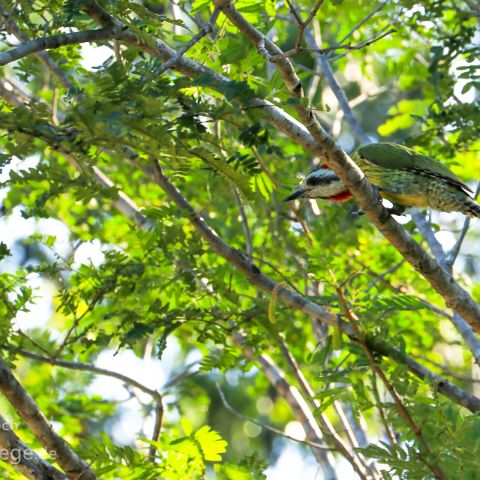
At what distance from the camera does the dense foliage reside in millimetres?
3262

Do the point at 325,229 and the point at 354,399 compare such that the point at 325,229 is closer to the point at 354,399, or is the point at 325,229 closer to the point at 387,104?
the point at 354,399

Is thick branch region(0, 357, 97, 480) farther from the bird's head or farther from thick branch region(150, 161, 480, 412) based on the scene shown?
the bird's head

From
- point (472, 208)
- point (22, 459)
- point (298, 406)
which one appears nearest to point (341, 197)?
point (472, 208)

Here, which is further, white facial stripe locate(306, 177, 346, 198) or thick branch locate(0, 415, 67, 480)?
white facial stripe locate(306, 177, 346, 198)

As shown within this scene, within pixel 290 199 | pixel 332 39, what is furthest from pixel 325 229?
pixel 332 39

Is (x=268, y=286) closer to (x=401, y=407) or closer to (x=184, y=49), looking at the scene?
(x=401, y=407)

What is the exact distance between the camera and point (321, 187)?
5531 millimetres

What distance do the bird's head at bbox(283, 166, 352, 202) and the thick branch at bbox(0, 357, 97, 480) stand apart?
2.23m

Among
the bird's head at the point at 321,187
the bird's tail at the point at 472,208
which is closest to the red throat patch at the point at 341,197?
the bird's head at the point at 321,187

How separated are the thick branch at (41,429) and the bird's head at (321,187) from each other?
2.23 meters

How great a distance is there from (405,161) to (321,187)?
54 centimetres

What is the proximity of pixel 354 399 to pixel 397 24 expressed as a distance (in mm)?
3094

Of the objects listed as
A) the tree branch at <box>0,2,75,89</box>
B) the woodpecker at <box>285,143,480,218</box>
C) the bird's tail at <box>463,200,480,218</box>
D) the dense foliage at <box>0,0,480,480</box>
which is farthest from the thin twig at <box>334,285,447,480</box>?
the tree branch at <box>0,2,75,89</box>

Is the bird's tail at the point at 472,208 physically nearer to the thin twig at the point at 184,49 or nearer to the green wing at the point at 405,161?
the green wing at the point at 405,161
